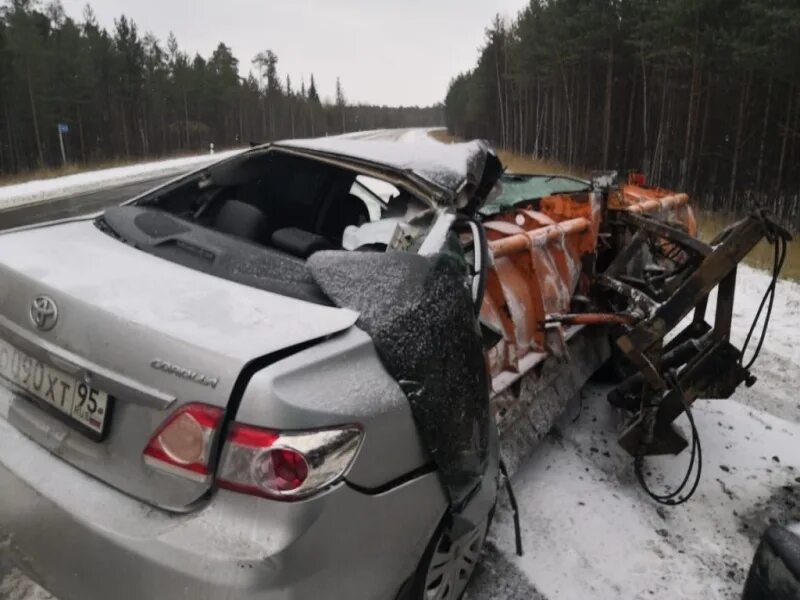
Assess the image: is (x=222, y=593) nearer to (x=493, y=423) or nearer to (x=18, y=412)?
(x=18, y=412)

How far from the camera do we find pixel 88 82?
156 ft

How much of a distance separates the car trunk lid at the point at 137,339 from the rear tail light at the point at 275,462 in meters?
0.09

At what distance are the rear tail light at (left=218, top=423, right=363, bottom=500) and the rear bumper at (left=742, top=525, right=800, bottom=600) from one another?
4.22 ft

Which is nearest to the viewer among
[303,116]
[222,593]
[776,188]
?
[222,593]

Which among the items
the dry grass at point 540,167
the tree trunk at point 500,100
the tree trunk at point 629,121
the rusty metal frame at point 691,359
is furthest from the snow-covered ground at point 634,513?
the tree trunk at point 500,100

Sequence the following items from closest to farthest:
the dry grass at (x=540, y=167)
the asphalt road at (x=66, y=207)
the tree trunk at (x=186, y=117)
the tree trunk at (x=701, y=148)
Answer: the asphalt road at (x=66, y=207), the tree trunk at (x=701, y=148), the dry grass at (x=540, y=167), the tree trunk at (x=186, y=117)

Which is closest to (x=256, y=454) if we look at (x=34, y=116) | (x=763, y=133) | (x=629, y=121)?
(x=763, y=133)

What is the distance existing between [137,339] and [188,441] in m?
0.31

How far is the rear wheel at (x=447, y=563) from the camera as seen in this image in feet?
6.04

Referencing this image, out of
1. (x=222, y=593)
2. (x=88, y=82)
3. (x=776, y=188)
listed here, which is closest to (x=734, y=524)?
(x=222, y=593)

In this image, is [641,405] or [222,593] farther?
[641,405]

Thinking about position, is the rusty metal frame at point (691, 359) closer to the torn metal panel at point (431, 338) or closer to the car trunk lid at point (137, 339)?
the torn metal panel at point (431, 338)

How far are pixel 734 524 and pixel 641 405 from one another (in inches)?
29.1

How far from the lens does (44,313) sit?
5.63 ft
